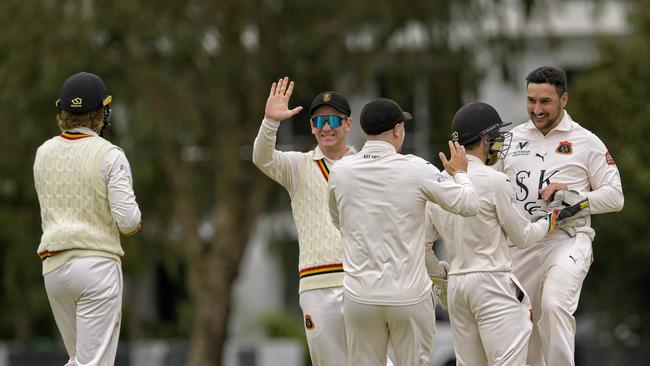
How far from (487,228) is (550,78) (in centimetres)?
152

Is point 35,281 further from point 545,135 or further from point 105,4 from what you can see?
point 545,135

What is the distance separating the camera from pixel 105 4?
76.8 ft

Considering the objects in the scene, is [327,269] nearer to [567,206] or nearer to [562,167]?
[567,206]

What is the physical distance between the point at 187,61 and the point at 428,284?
577 inches

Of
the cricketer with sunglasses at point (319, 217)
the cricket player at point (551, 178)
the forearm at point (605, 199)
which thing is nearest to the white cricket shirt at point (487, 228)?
the cricket player at point (551, 178)

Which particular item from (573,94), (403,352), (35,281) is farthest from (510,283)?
(35,281)

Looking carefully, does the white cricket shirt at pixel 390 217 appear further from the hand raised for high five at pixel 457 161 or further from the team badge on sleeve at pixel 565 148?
the team badge on sleeve at pixel 565 148

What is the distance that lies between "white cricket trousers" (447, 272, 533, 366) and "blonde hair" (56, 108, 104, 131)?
109 inches

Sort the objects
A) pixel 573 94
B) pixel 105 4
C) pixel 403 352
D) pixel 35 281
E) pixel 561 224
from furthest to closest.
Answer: pixel 35 281 < pixel 573 94 < pixel 105 4 < pixel 561 224 < pixel 403 352

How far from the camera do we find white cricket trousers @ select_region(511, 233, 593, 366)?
10602 millimetres

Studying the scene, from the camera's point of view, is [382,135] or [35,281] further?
[35,281]

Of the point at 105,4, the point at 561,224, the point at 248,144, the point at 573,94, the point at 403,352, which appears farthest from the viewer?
the point at 573,94

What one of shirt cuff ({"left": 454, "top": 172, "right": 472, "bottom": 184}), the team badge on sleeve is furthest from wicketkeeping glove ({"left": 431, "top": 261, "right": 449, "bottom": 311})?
the team badge on sleeve

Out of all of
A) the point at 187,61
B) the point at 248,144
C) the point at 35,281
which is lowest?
the point at 35,281
